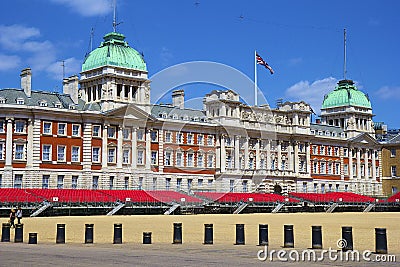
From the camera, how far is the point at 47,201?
219ft

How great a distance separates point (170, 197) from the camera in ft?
269

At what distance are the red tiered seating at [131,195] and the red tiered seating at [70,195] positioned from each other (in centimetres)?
160

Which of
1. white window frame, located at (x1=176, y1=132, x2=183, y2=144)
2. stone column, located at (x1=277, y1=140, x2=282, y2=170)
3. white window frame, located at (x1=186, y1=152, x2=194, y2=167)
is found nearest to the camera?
white window frame, located at (x1=176, y1=132, x2=183, y2=144)

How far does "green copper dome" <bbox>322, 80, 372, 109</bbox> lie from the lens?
127938 millimetres

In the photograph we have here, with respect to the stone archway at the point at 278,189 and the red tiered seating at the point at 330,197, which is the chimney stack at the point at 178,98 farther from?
the red tiered seating at the point at 330,197

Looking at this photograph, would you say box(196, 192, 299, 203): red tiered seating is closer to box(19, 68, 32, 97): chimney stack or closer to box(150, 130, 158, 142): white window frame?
box(150, 130, 158, 142): white window frame

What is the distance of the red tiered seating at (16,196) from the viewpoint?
66188 millimetres

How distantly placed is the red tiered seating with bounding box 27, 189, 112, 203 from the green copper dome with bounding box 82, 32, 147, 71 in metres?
19.8

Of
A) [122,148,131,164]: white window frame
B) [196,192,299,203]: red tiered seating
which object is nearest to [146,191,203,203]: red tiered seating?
[196,192,299,203]: red tiered seating

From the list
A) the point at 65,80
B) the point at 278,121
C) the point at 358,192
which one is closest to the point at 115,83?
the point at 65,80

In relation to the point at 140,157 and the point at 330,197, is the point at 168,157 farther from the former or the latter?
the point at 330,197

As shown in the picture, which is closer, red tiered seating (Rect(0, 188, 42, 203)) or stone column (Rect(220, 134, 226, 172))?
red tiered seating (Rect(0, 188, 42, 203))

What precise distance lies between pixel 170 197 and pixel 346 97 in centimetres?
5841

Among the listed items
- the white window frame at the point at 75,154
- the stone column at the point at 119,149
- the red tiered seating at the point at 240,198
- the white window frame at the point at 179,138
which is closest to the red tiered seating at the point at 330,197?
the red tiered seating at the point at 240,198
